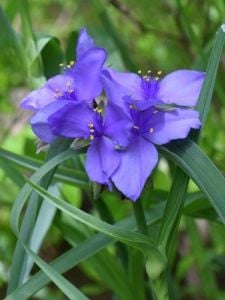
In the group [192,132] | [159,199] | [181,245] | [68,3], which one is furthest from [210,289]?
[68,3]

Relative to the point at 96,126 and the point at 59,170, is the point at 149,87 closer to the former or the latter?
the point at 96,126

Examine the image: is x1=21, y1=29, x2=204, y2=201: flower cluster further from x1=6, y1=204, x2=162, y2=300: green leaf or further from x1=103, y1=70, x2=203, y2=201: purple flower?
x1=6, y1=204, x2=162, y2=300: green leaf

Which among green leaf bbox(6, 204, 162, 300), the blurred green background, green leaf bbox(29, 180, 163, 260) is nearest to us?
green leaf bbox(29, 180, 163, 260)

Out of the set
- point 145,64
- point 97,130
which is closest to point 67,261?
point 97,130

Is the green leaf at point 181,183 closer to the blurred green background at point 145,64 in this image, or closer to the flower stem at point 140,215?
the flower stem at point 140,215

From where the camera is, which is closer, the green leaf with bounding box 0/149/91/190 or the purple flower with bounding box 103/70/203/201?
the purple flower with bounding box 103/70/203/201

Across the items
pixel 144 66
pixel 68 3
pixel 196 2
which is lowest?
pixel 144 66

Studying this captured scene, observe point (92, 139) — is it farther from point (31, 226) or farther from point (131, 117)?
point (31, 226)

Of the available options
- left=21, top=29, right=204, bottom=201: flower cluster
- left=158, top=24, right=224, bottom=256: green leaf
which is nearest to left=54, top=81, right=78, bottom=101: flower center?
left=21, top=29, right=204, bottom=201: flower cluster
